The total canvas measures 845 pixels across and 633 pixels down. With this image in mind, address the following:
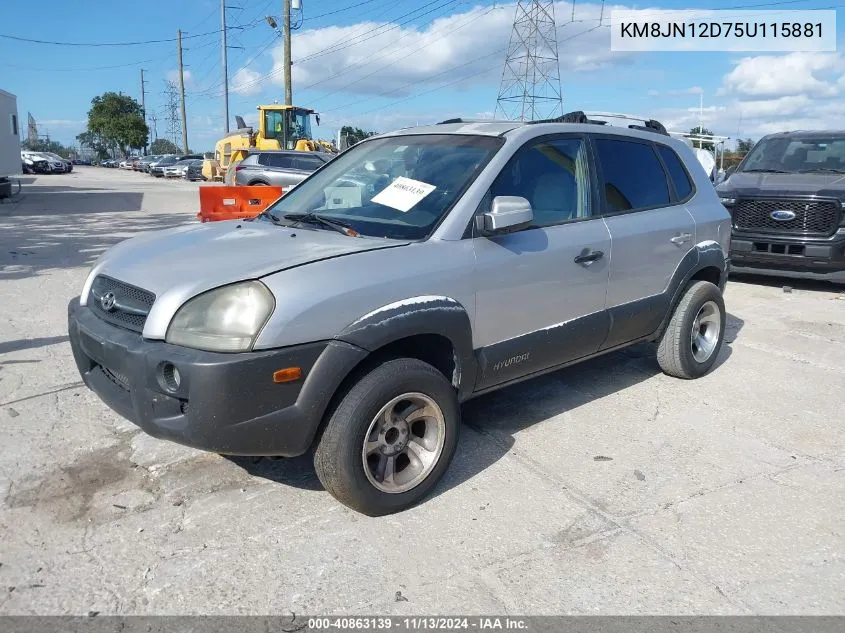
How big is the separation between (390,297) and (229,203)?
7.06 metres

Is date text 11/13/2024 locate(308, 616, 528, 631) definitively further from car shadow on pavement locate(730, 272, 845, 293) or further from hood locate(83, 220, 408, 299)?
car shadow on pavement locate(730, 272, 845, 293)

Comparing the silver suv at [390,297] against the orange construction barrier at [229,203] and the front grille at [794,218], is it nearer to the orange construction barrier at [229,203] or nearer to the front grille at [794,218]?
the front grille at [794,218]

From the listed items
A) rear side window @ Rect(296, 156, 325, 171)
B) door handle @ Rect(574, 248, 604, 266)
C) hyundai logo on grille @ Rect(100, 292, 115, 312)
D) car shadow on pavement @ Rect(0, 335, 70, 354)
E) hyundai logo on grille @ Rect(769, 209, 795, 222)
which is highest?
rear side window @ Rect(296, 156, 325, 171)

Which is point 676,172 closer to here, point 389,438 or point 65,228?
point 389,438

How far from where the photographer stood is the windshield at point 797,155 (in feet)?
30.8

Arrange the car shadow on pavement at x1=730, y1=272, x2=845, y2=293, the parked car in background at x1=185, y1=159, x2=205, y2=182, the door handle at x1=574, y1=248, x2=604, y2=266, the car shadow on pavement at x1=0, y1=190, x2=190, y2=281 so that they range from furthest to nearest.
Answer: the parked car in background at x1=185, y1=159, x2=205, y2=182 → the car shadow on pavement at x1=0, y1=190, x2=190, y2=281 → the car shadow on pavement at x1=730, y1=272, x2=845, y2=293 → the door handle at x1=574, y1=248, x2=604, y2=266

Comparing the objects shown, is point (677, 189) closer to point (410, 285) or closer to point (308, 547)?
point (410, 285)

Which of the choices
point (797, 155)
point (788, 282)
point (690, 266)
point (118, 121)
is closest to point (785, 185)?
point (797, 155)

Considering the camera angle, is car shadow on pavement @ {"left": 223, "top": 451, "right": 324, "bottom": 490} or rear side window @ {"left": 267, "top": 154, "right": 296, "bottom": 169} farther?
rear side window @ {"left": 267, "top": 154, "right": 296, "bottom": 169}

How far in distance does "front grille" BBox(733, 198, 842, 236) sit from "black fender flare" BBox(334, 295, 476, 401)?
6.73 metres

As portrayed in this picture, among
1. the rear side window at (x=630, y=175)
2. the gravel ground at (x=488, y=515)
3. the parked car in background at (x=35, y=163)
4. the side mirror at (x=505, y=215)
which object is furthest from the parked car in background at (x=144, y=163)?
the side mirror at (x=505, y=215)

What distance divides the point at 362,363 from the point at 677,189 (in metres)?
3.09

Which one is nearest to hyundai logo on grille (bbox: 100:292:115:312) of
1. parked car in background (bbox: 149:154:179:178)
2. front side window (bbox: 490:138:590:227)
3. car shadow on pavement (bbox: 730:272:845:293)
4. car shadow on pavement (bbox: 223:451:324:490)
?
car shadow on pavement (bbox: 223:451:324:490)

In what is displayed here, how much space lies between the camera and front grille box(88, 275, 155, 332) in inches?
120
